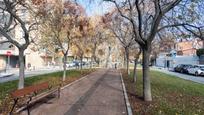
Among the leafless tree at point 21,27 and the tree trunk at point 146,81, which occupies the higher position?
the leafless tree at point 21,27

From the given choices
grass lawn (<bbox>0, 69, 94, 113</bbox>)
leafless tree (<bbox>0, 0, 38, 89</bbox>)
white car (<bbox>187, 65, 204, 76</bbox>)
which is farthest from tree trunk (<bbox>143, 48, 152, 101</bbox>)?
white car (<bbox>187, 65, 204, 76</bbox>)

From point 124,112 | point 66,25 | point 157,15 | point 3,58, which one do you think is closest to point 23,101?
point 124,112

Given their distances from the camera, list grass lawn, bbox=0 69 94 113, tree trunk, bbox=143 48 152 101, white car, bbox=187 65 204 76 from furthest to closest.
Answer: white car, bbox=187 65 204 76, tree trunk, bbox=143 48 152 101, grass lawn, bbox=0 69 94 113

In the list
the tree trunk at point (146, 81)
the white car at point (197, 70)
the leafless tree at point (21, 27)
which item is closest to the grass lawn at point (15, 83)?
the leafless tree at point (21, 27)

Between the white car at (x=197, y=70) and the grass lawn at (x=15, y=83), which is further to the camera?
the white car at (x=197, y=70)

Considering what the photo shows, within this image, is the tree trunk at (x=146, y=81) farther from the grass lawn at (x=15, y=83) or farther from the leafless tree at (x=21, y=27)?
the leafless tree at (x=21, y=27)

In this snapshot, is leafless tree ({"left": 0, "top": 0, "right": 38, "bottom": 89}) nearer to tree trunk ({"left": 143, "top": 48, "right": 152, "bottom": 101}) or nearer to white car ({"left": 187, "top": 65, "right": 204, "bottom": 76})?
tree trunk ({"left": 143, "top": 48, "right": 152, "bottom": 101})

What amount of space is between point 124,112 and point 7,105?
4.22 meters

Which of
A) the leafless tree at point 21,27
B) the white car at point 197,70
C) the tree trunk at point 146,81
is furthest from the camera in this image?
the white car at point 197,70

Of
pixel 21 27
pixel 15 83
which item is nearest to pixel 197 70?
pixel 15 83

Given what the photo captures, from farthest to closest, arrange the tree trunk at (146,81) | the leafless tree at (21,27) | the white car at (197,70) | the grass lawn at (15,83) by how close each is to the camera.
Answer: the white car at (197,70) → the leafless tree at (21,27) → the tree trunk at (146,81) → the grass lawn at (15,83)

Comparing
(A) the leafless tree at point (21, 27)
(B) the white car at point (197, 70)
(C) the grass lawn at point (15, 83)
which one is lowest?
(C) the grass lawn at point (15, 83)

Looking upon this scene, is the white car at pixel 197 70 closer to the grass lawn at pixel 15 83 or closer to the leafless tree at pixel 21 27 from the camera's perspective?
the grass lawn at pixel 15 83

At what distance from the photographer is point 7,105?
40.3 ft
